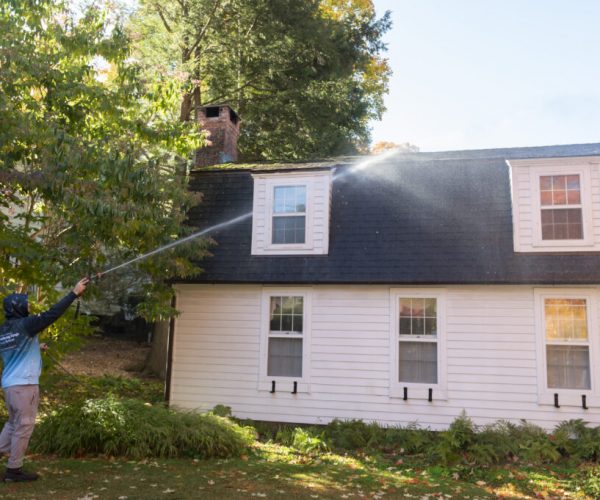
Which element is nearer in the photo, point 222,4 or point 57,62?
point 57,62

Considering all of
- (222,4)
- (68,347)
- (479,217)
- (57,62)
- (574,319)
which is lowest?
(68,347)

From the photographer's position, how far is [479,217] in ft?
33.7

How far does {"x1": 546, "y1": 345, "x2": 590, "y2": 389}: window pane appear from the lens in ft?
30.3

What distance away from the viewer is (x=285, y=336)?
1059 centimetres

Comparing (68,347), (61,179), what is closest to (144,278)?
(68,347)

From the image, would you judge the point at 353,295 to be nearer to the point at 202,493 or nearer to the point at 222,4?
the point at 202,493

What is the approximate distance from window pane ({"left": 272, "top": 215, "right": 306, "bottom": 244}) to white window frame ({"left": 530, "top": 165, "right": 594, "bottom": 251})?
14.1 feet

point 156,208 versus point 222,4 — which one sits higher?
point 222,4

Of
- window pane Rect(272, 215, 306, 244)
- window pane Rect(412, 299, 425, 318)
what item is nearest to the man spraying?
window pane Rect(272, 215, 306, 244)

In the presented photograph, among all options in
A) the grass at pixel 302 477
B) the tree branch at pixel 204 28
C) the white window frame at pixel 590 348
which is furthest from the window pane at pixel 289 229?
the tree branch at pixel 204 28

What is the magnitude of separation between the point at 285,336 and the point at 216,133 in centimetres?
602

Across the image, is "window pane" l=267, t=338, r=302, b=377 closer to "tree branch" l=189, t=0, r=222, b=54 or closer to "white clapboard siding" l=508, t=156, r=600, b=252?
"white clapboard siding" l=508, t=156, r=600, b=252

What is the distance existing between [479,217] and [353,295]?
2.76 m

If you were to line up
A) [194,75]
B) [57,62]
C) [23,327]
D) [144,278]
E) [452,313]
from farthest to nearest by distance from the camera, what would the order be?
[194,75] → [144,278] → [452,313] → [57,62] → [23,327]
